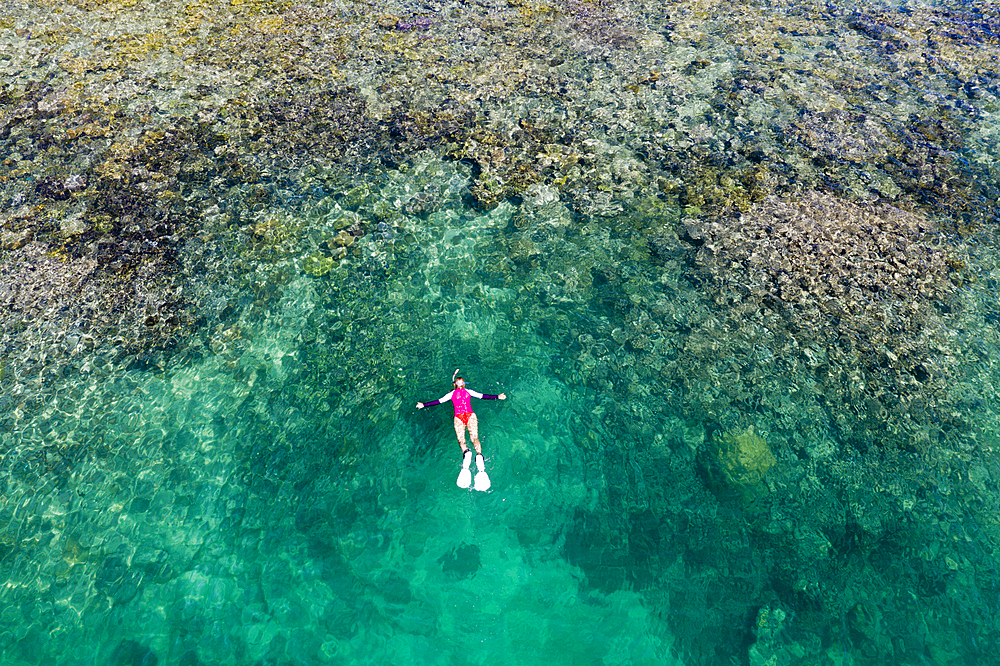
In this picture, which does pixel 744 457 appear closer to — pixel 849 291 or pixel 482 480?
pixel 482 480

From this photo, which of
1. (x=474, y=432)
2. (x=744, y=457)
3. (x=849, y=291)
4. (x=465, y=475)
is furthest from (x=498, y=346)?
(x=849, y=291)

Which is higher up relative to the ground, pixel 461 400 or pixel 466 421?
pixel 461 400

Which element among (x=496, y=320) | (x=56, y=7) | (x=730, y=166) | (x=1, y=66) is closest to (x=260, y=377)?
(x=496, y=320)

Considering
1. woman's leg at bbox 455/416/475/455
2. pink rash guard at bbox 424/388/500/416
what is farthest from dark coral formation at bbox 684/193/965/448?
woman's leg at bbox 455/416/475/455

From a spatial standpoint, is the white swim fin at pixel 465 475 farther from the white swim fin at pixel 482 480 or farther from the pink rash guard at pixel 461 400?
the pink rash guard at pixel 461 400

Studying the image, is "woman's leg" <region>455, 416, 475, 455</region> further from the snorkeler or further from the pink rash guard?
the pink rash guard

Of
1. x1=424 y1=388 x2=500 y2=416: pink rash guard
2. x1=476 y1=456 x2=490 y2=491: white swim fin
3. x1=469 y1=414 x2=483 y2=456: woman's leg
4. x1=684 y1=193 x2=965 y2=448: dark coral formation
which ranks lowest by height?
x1=476 y1=456 x2=490 y2=491: white swim fin
